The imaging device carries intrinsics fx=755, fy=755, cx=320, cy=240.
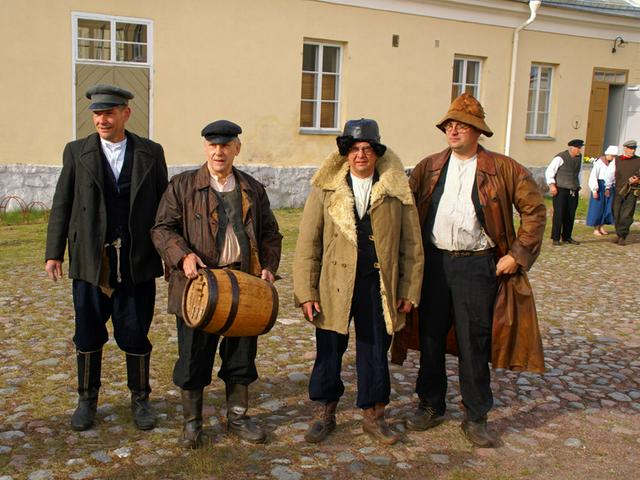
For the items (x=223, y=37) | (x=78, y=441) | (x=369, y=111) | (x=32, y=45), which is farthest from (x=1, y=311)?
(x=369, y=111)

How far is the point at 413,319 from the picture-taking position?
14.6 ft

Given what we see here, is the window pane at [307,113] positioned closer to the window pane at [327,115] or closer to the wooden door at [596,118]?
the window pane at [327,115]

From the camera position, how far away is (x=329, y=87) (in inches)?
570

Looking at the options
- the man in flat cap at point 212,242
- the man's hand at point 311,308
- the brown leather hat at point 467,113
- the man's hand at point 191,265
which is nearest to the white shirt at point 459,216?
the brown leather hat at point 467,113

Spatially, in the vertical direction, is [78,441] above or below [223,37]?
below

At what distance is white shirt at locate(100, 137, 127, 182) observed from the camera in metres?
4.22

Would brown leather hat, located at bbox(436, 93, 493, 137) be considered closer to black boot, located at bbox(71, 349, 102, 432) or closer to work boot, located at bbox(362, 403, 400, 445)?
work boot, located at bbox(362, 403, 400, 445)

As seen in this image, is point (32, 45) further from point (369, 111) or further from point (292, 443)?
point (292, 443)

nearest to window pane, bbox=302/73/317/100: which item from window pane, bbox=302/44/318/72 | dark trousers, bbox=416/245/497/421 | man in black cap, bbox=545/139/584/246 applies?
window pane, bbox=302/44/318/72

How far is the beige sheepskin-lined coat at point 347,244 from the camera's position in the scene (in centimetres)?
402

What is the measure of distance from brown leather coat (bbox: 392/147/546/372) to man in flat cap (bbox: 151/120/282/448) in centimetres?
97

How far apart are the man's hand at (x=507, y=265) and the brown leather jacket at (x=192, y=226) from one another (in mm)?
1243

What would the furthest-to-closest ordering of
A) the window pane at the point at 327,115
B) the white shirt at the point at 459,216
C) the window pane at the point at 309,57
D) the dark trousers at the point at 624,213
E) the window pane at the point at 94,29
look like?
the window pane at the point at 327,115 < the window pane at the point at 309,57 < the dark trousers at the point at 624,213 < the window pane at the point at 94,29 < the white shirt at the point at 459,216

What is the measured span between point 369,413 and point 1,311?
3.87m
